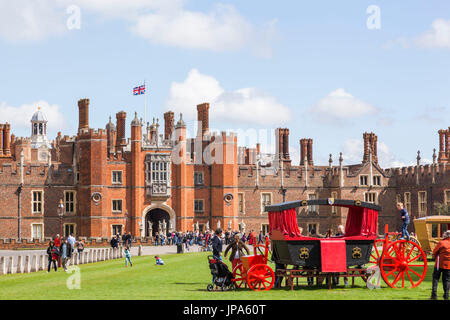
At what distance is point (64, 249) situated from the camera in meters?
32.0

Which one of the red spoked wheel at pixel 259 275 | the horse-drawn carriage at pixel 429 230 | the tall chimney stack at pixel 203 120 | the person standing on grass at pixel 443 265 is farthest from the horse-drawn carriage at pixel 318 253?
the tall chimney stack at pixel 203 120

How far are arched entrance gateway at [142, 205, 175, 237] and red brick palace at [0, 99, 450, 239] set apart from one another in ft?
0.28

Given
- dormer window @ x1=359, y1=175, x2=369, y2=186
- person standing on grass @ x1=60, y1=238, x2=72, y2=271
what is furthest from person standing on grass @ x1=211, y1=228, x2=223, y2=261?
dormer window @ x1=359, y1=175, x2=369, y2=186

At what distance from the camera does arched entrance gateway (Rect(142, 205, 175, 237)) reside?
209 feet

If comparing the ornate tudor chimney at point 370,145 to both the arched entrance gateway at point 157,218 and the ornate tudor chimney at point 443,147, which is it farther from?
the arched entrance gateway at point 157,218

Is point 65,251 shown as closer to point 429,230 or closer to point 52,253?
point 52,253

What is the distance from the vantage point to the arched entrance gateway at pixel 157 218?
63.8m

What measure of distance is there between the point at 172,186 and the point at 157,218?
342 centimetres

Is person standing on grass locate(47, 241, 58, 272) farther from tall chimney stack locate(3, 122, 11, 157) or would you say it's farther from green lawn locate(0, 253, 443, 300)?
tall chimney stack locate(3, 122, 11, 157)

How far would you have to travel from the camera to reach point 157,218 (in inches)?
2601

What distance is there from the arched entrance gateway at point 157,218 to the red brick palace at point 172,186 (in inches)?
3.4

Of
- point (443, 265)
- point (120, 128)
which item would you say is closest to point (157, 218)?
point (120, 128)

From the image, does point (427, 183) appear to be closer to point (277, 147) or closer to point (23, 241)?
point (277, 147)
